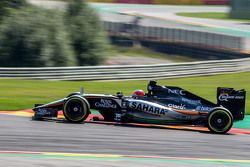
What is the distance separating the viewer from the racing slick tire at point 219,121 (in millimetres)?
12812

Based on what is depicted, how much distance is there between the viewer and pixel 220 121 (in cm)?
1290

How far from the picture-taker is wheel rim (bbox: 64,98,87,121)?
12.6 metres

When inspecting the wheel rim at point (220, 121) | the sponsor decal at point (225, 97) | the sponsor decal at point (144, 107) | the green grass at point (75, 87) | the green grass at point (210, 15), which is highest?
the green grass at point (210, 15)

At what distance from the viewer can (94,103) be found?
12945 mm

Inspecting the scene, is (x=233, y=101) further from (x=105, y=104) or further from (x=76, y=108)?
(x=76, y=108)

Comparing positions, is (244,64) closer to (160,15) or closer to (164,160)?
(164,160)

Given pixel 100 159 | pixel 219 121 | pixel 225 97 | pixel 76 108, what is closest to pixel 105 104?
pixel 76 108

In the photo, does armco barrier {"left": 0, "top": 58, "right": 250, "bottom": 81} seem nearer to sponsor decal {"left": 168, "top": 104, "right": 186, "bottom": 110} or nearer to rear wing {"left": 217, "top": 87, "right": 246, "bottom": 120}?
sponsor decal {"left": 168, "top": 104, "right": 186, "bottom": 110}

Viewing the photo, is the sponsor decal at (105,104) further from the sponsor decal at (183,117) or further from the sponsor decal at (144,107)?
the sponsor decal at (183,117)

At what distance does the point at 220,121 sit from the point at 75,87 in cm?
824

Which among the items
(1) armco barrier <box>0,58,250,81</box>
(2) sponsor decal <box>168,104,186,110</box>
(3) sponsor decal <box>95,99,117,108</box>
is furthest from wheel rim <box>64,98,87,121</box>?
(1) armco barrier <box>0,58,250,81</box>

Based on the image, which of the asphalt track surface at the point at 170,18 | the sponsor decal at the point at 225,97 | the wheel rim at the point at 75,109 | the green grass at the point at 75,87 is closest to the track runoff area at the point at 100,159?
the wheel rim at the point at 75,109

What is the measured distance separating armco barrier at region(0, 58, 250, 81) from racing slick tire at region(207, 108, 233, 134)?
33.5ft

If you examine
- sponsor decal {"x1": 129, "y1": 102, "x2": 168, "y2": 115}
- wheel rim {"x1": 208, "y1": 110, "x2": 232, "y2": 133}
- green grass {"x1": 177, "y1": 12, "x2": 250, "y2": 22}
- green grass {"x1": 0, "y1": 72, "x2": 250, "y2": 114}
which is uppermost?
green grass {"x1": 177, "y1": 12, "x2": 250, "y2": 22}
